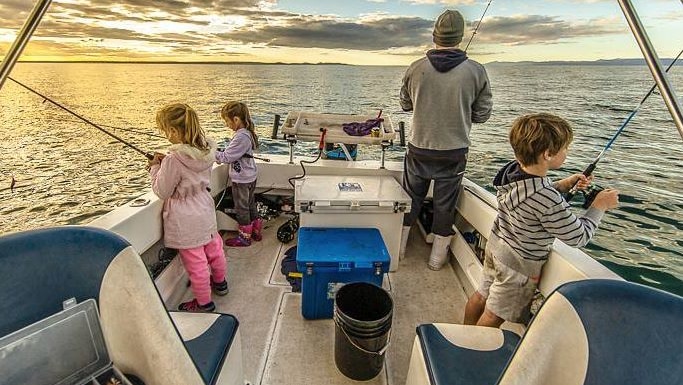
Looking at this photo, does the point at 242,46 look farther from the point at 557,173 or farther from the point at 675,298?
the point at 675,298

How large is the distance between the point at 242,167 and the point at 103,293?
5.51ft

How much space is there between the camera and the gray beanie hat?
2.06 m

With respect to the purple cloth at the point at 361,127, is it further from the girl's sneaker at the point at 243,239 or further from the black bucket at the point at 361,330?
the black bucket at the point at 361,330

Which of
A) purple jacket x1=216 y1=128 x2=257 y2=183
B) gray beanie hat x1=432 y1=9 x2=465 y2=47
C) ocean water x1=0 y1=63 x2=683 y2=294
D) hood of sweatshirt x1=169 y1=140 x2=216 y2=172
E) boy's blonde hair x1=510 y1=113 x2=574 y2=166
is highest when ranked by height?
gray beanie hat x1=432 y1=9 x2=465 y2=47

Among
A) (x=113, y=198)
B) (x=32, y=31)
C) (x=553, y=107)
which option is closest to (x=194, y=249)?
(x=32, y=31)

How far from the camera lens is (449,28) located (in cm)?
206

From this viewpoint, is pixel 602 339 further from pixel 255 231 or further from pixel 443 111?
pixel 255 231

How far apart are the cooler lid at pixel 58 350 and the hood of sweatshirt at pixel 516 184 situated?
148 centimetres

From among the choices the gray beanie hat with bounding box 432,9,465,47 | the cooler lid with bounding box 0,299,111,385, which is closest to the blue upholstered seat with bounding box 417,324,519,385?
the cooler lid with bounding box 0,299,111,385

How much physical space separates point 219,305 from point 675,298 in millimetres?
2087

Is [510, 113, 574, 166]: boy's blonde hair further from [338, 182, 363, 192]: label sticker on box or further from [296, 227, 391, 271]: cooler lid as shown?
[338, 182, 363, 192]: label sticker on box

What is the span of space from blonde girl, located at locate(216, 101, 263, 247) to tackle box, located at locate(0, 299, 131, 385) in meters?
1.49

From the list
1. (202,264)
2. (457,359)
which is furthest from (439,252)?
(202,264)

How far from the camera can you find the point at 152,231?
75.9 inches
